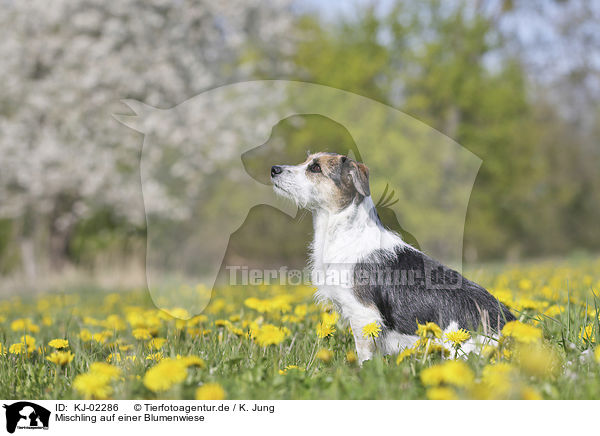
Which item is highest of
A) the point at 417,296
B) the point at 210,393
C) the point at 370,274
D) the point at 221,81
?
the point at 221,81

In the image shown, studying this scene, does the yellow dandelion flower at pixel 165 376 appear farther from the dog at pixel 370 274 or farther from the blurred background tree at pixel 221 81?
the blurred background tree at pixel 221 81

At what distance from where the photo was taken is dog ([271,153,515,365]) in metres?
2.98

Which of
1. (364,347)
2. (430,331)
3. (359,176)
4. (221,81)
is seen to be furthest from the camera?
(221,81)

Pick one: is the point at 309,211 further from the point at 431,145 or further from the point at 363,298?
the point at 431,145

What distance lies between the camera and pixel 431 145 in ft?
23.1

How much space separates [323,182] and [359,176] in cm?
30

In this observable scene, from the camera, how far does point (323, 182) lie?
339 centimetres

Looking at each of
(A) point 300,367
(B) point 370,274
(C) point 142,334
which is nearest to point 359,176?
(B) point 370,274

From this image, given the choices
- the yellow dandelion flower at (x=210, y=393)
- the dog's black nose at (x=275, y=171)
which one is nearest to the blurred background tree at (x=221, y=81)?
the dog's black nose at (x=275, y=171)
